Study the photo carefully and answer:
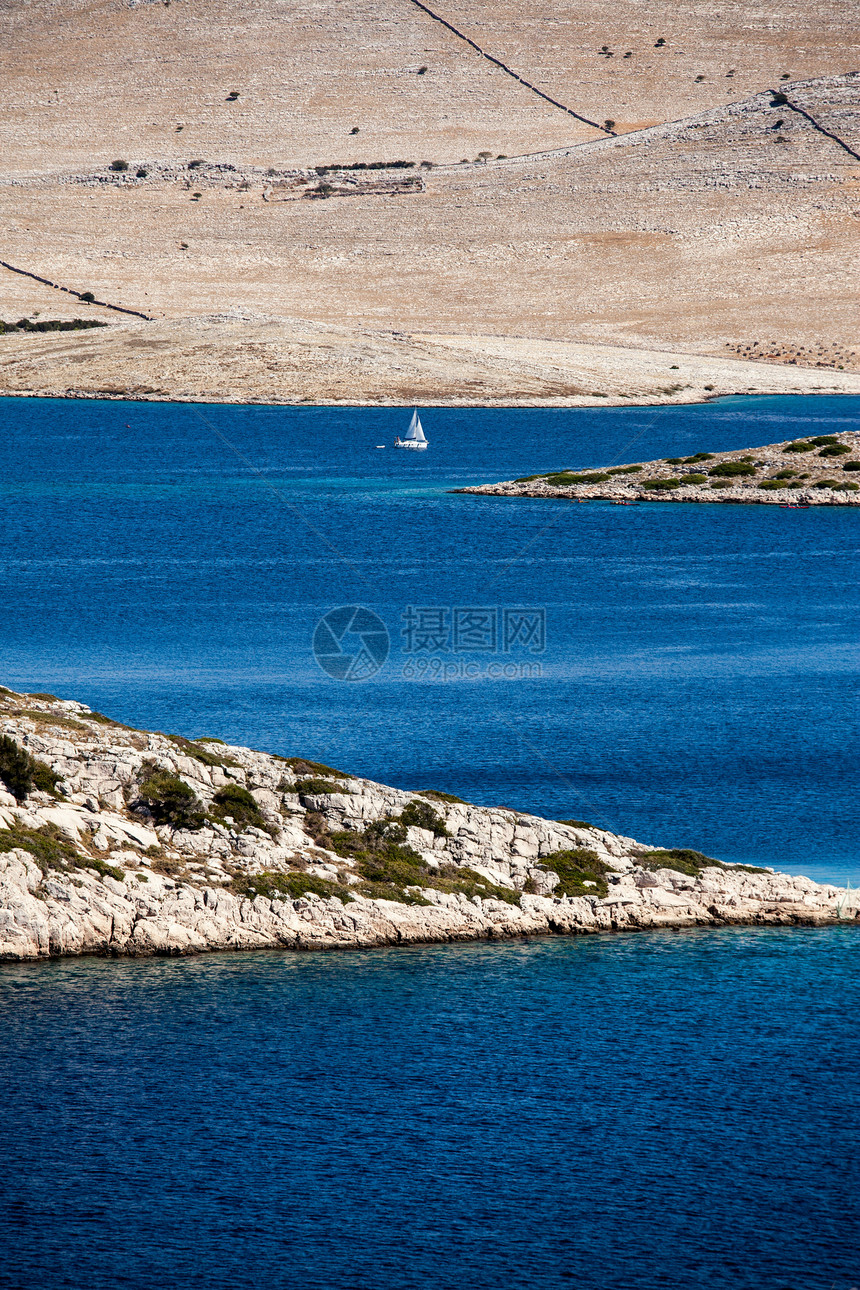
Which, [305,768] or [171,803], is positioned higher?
[305,768]

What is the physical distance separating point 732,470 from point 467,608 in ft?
137

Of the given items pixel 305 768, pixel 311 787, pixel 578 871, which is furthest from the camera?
pixel 305 768

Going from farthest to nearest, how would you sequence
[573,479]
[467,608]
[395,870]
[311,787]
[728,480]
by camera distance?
[573,479]
[728,480]
[467,608]
[311,787]
[395,870]

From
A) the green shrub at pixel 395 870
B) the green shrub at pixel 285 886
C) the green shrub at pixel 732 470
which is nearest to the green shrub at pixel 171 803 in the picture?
the green shrub at pixel 285 886

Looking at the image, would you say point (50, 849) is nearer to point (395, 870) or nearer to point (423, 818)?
point (395, 870)

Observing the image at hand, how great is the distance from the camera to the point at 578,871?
31.6 metres

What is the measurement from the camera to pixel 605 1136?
898 inches

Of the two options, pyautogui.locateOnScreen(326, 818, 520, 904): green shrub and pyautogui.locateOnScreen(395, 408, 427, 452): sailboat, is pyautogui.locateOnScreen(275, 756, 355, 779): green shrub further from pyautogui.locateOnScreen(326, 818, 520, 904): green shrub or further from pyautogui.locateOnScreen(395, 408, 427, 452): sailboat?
pyautogui.locateOnScreen(395, 408, 427, 452): sailboat

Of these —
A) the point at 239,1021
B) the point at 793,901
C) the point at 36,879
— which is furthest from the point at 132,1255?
the point at 793,901

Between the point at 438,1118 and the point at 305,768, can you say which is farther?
the point at 305,768

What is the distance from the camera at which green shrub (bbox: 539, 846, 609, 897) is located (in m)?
31.2

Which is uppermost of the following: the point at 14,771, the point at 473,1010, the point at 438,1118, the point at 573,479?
the point at 573,479

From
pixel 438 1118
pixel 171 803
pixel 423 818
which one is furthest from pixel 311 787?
pixel 438 1118

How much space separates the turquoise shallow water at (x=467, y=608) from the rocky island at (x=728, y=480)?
2.48m
